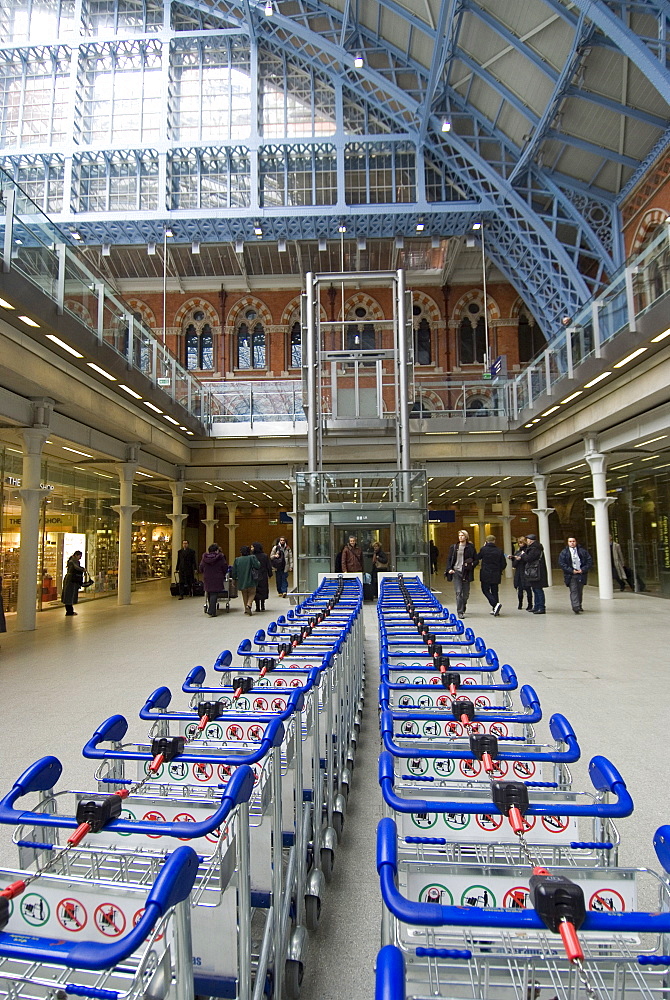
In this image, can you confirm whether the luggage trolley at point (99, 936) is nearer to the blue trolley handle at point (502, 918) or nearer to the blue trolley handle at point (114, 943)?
the blue trolley handle at point (114, 943)

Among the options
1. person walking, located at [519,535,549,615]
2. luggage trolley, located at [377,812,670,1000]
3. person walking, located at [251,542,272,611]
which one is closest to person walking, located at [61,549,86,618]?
person walking, located at [251,542,272,611]

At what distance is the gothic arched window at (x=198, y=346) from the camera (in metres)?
33.5

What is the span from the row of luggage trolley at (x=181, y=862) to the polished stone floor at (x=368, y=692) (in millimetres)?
189

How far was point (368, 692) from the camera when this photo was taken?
675 cm

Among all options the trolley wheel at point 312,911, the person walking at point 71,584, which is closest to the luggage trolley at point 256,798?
the trolley wheel at point 312,911

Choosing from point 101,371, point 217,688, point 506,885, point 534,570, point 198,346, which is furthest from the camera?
point 198,346

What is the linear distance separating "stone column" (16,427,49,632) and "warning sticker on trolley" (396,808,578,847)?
12101mm

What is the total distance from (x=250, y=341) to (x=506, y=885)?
33.7 metres

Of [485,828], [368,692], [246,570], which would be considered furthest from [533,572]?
[485,828]

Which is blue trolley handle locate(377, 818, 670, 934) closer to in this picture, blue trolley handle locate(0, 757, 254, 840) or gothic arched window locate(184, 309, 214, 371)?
blue trolley handle locate(0, 757, 254, 840)

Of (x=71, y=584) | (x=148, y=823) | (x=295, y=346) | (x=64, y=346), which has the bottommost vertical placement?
(x=148, y=823)

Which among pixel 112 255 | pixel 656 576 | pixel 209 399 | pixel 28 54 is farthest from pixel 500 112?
pixel 28 54

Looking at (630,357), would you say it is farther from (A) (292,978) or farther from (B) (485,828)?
(A) (292,978)

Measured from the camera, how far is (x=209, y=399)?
21859 millimetres
